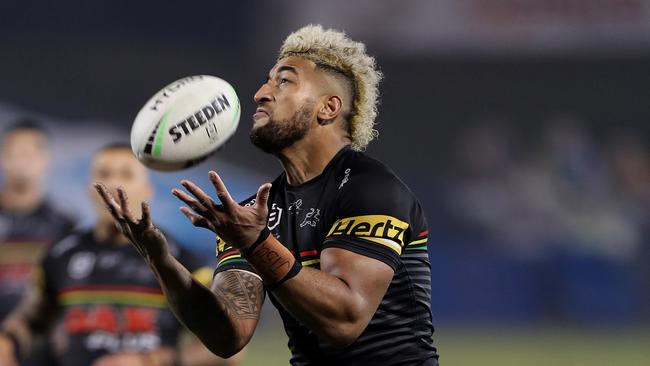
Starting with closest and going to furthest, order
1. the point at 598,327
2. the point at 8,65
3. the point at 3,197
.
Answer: the point at 3,197, the point at 598,327, the point at 8,65

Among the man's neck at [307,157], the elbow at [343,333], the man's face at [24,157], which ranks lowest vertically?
the elbow at [343,333]

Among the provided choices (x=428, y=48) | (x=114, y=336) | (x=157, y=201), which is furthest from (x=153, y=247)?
(x=428, y=48)

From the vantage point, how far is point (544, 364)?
11812 millimetres

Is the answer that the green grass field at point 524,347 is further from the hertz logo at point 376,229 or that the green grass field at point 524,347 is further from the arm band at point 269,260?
the arm band at point 269,260

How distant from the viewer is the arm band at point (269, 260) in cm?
415

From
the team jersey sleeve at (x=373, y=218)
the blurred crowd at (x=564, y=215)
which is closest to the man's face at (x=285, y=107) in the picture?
the team jersey sleeve at (x=373, y=218)

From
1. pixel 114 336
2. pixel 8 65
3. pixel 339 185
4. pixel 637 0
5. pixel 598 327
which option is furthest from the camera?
pixel 637 0

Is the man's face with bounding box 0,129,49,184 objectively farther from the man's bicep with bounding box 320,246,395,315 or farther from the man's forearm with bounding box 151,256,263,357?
the man's bicep with bounding box 320,246,395,315

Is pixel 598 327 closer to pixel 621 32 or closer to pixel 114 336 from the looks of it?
pixel 621 32

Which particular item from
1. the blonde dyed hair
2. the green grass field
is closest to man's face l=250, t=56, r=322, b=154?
the blonde dyed hair

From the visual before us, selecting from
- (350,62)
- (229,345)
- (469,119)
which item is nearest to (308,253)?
(229,345)

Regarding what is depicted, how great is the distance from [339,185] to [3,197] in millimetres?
5204

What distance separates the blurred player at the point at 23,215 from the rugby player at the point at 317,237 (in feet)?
13.6

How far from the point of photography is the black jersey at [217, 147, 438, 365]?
4410mm
